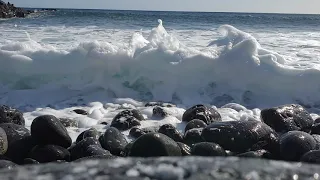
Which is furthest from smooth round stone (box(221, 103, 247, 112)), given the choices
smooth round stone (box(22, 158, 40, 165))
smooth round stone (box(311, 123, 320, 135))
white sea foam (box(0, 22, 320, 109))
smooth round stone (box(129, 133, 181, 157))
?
smooth round stone (box(22, 158, 40, 165))

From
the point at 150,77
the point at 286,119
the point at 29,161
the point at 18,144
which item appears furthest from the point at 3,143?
the point at 150,77

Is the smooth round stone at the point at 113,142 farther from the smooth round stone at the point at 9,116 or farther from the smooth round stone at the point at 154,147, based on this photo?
the smooth round stone at the point at 9,116

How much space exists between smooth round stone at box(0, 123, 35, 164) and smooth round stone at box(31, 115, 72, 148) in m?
0.07

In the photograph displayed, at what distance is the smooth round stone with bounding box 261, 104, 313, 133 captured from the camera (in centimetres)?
437

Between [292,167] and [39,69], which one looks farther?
[39,69]

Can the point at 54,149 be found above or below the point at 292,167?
below

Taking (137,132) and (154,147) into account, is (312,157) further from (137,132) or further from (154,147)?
(137,132)

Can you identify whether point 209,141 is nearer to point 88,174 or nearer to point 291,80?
point 88,174

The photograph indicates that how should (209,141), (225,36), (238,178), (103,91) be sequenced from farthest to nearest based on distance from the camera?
(225,36) → (103,91) → (209,141) → (238,178)

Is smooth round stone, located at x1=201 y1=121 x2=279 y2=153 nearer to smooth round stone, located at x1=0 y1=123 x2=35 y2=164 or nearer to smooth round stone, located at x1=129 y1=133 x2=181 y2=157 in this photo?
smooth round stone, located at x1=129 y1=133 x2=181 y2=157

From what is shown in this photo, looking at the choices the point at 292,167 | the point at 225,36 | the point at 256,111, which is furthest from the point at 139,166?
the point at 225,36

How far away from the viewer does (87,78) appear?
6758 millimetres

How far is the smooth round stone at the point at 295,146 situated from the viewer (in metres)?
3.42

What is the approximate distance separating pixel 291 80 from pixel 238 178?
5.79 m
